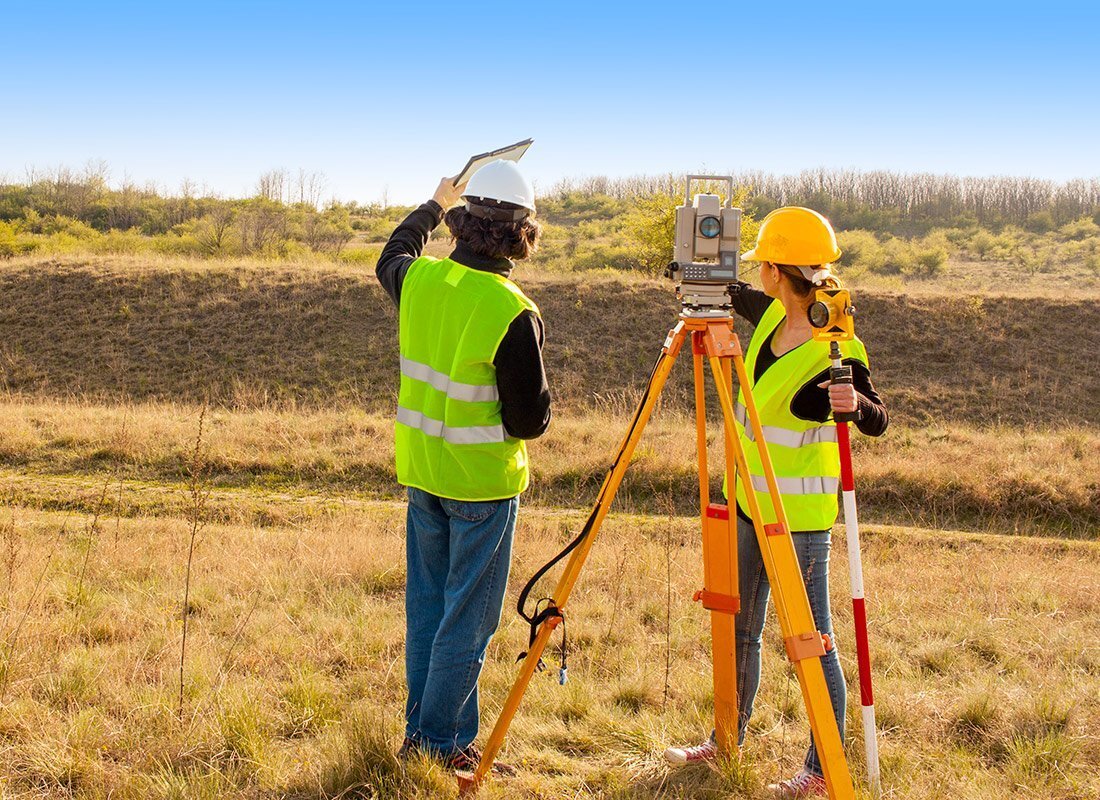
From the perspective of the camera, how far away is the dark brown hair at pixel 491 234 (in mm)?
2787

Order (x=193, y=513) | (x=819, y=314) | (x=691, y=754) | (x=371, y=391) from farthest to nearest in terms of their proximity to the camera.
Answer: (x=371, y=391)
(x=193, y=513)
(x=691, y=754)
(x=819, y=314)

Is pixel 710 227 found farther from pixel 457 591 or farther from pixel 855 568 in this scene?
pixel 457 591

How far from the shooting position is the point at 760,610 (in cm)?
316

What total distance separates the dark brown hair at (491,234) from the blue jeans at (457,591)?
2.74 ft

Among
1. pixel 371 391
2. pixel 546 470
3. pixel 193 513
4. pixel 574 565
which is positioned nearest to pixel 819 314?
pixel 574 565

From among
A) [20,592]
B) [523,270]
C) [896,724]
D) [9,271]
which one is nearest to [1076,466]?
[896,724]

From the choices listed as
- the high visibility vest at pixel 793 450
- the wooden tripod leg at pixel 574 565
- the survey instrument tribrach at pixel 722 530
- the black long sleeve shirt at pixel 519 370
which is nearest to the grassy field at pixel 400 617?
the wooden tripod leg at pixel 574 565

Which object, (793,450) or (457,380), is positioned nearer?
(457,380)

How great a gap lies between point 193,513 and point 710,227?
6783 mm

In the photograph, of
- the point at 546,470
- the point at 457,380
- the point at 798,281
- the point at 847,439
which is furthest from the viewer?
the point at 546,470

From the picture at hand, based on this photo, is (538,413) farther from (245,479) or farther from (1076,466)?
(1076,466)

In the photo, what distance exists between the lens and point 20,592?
439 centimetres

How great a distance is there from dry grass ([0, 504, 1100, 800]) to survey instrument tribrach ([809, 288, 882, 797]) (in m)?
0.27

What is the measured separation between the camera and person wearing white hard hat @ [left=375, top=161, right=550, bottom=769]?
9.09 ft
